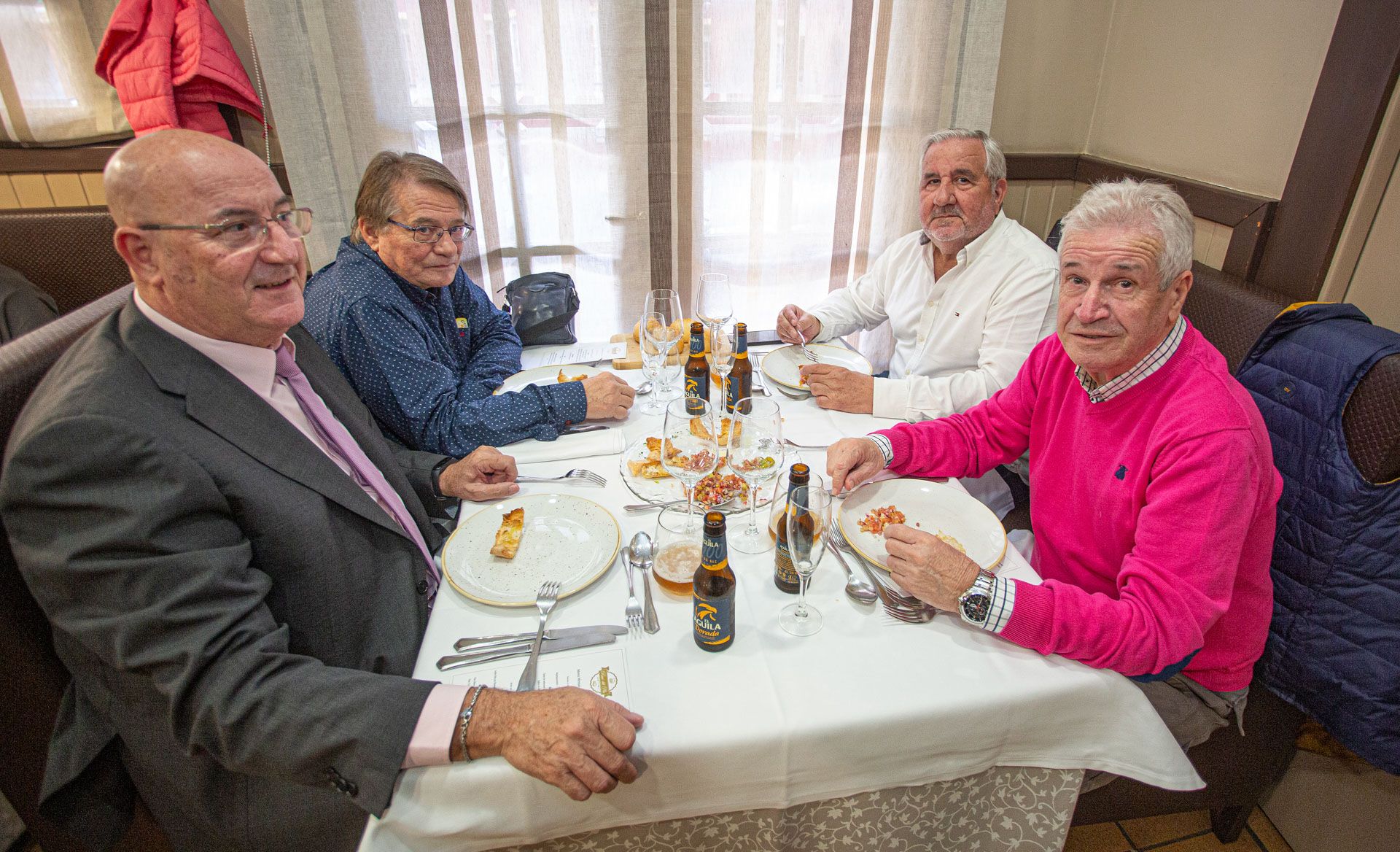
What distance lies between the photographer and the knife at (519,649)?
1043 mm

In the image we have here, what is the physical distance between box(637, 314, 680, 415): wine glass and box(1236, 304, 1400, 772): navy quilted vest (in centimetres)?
130

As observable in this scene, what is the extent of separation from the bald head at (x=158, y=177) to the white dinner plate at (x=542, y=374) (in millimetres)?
959

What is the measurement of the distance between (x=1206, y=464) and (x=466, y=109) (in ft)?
8.98

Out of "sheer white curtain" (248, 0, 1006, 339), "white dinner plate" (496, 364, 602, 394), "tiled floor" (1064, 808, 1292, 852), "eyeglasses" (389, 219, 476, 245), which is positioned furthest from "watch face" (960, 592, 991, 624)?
"sheer white curtain" (248, 0, 1006, 339)

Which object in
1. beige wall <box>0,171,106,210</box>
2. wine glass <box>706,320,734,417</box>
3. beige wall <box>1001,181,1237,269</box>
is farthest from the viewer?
beige wall <box>1001,181,1237,269</box>

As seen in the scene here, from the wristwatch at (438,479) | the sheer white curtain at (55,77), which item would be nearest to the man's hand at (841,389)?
the wristwatch at (438,479)

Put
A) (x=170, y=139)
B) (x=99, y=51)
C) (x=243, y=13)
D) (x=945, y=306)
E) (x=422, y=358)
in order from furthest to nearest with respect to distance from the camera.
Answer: (x=243, y=13)
(x=99, y=51)
(x=945, y=306)
(x=422, y=358)
(x=170, y=139)

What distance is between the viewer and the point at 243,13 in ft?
8.50

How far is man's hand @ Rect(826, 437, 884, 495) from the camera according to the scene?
1439 mm

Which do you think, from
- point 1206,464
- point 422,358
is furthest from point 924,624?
point 422,358

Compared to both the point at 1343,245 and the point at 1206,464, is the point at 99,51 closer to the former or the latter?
the point at 1206,464

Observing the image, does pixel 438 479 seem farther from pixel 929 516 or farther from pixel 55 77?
pixel 55 77

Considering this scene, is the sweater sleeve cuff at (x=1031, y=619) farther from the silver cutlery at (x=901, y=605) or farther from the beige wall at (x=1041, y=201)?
the beige wall at (x=1041, y=201)

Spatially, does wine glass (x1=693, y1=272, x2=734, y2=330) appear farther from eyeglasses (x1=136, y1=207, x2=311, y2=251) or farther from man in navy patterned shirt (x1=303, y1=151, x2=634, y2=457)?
eyeglasses (x1=136, y1=207, x2=311, y2=251)
